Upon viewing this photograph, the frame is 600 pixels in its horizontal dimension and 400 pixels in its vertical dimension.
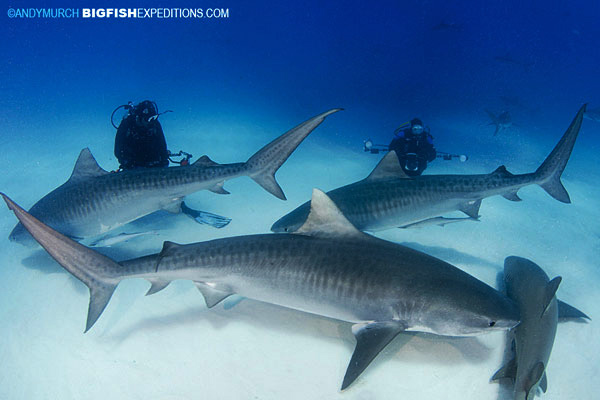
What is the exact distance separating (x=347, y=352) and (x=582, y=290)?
3825 millimetres

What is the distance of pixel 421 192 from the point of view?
15.9 feet

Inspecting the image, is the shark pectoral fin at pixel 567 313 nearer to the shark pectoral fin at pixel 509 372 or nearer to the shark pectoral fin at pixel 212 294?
the shark pectoral fin at pixel 509 372

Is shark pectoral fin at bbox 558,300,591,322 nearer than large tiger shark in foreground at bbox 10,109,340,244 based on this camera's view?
Yes

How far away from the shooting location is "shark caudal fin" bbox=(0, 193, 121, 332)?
2734 mm

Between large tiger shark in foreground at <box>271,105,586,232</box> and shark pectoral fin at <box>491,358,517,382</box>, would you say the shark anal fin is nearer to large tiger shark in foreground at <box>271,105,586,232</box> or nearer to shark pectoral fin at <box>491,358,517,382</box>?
shark pectoral fin at <box>491,358,517,382</box>

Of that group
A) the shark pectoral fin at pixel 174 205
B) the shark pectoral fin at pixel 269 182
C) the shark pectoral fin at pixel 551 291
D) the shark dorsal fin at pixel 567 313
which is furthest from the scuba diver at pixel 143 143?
the shark dorsal fin at pixel 567 313

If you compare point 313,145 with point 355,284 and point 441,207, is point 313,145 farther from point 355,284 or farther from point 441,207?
point 355,284

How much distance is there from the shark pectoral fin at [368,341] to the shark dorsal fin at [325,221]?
80 centimetres

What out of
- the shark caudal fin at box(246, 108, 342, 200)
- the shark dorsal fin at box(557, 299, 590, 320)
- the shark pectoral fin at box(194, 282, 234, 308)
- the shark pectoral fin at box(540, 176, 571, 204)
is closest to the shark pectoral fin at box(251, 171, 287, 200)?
the shark caudal fin at box(246, 108, 342, 200)

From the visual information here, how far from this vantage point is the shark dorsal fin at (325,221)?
9.77ft

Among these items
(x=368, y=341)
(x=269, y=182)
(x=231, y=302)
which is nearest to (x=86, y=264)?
(x=231, y=302)

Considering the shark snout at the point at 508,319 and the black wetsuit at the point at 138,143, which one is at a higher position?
the black wetsuit at the point at 138,143

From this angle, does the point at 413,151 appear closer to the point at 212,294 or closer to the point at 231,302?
the point at 231,302

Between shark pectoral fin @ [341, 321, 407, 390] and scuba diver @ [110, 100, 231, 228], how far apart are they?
4.01 metres
